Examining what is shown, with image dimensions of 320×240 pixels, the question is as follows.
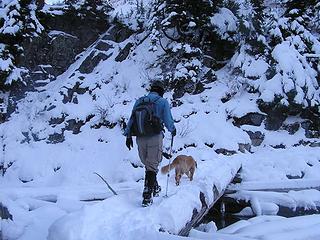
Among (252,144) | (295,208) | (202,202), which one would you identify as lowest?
(252,144)

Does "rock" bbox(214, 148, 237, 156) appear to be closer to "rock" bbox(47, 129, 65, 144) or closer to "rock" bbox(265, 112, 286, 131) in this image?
"rock" bbox(265, 112, 286, 131)

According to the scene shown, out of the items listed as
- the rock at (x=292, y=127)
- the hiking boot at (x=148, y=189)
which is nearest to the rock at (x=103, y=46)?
the rock at (x=292, y=127)

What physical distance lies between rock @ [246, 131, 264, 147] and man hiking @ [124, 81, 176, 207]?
728cm

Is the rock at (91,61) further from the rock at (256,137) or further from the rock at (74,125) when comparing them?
the rock at (256,137)

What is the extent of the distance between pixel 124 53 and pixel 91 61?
1.34 m

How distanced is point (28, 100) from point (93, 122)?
2720 mm

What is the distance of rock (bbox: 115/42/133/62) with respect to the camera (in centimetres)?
1555

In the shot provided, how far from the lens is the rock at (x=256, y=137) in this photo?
12.4m

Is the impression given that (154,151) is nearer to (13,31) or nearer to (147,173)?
(147,173)

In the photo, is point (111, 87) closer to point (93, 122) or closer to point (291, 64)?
point (93, 122)

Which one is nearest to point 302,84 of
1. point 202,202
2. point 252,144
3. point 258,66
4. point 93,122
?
point 258,66

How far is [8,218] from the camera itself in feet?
17.1

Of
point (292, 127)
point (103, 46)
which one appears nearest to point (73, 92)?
point (103, 46)

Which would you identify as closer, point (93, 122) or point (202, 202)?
point (202, 202)
